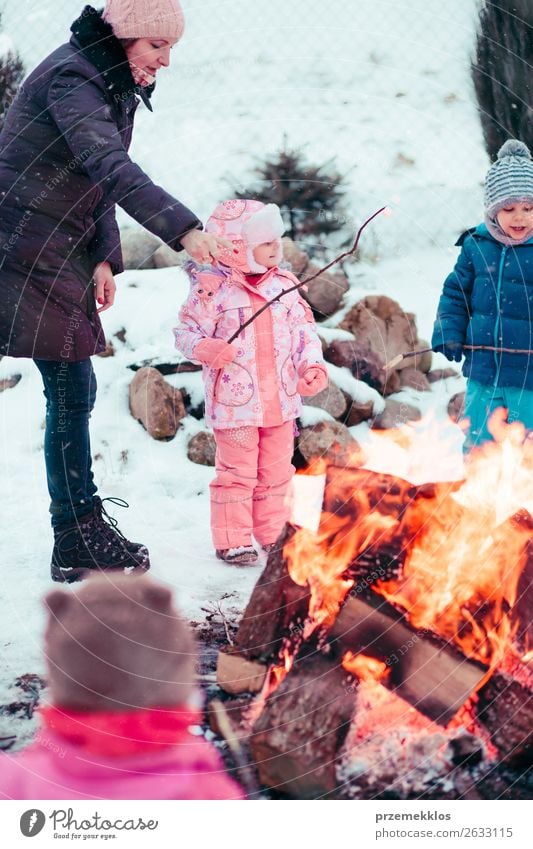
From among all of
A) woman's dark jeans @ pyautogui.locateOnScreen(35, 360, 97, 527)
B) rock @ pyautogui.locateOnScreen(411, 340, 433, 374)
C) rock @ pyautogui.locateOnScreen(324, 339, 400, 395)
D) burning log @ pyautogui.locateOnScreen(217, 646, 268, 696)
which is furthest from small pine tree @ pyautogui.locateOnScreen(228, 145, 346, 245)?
burning log @ pyautogui.locateOnScreen(217, 646, 268, 696)

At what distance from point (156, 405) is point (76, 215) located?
1358mm

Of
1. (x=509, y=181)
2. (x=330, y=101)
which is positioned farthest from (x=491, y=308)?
(x=330, y=101)

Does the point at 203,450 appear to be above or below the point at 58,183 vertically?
below

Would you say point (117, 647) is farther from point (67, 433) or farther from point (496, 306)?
point (496, 306)

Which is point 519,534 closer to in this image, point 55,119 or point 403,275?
point 55,119

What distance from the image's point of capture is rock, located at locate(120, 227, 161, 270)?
4398 mm

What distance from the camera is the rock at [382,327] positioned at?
4109 millimetres

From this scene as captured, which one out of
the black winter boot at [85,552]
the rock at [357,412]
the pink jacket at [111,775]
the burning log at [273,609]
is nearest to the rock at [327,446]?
the rock at [357,412]

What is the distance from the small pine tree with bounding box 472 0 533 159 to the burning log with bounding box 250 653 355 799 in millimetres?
2562

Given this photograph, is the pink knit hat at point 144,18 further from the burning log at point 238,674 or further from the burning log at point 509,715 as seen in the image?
the burning log at point 509,715

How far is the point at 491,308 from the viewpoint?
259cm
